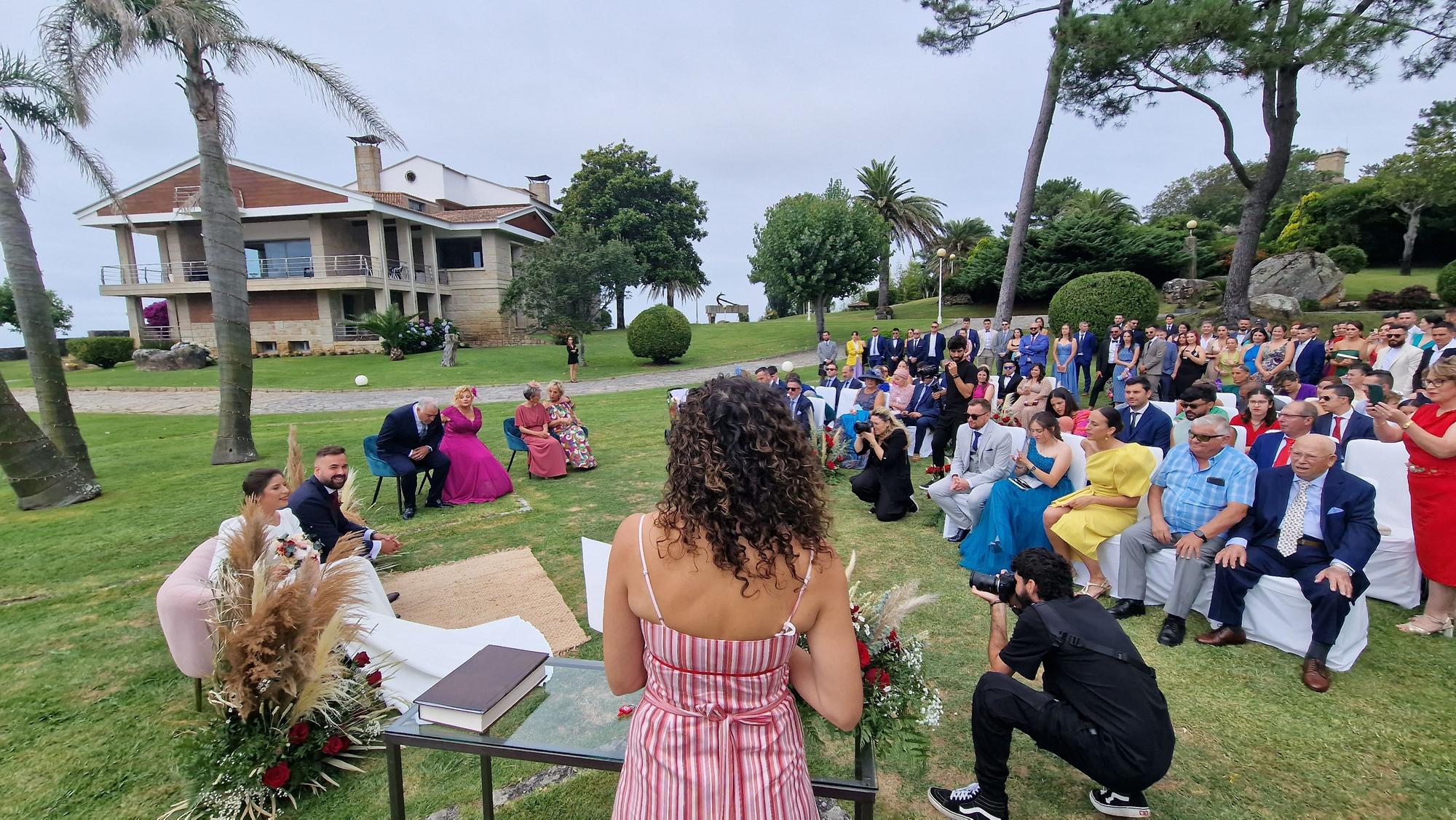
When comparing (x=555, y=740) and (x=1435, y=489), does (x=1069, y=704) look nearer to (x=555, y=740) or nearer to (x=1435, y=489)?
(x=555, y=740)

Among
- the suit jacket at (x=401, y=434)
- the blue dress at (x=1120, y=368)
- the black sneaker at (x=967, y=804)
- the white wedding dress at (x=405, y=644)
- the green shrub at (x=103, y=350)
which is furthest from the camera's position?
the green shrub at (x=103, y=350)

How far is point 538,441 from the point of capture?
8.76m

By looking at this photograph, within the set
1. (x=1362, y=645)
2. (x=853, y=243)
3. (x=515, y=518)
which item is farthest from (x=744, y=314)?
(x=1362, y=645)

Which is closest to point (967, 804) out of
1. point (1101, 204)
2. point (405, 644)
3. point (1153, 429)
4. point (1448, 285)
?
point (405, 644)

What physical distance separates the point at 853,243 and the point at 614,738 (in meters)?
25.7

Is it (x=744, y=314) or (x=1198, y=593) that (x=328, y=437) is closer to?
(x=1198, y=593)

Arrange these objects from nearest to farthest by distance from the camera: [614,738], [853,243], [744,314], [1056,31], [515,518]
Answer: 1. [614,738]
2. [515,518]
3. [1056,31]
4. [853,243]
5. [744,314]

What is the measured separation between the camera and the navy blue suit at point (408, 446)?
7.26 metres

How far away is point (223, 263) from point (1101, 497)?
11.6 meters

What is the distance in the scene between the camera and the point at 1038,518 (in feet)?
17.7

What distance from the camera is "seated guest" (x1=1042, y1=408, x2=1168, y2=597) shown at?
15.6 ft

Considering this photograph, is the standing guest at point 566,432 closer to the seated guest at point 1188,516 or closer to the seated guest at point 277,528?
the seated guest at point 277,528

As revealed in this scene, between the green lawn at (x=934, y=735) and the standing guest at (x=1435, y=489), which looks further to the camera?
the standing guest at (x=1435, y=489)

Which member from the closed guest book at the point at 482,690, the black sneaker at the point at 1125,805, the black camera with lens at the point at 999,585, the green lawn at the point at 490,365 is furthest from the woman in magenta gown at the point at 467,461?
the green lawn at the point at 490,365
